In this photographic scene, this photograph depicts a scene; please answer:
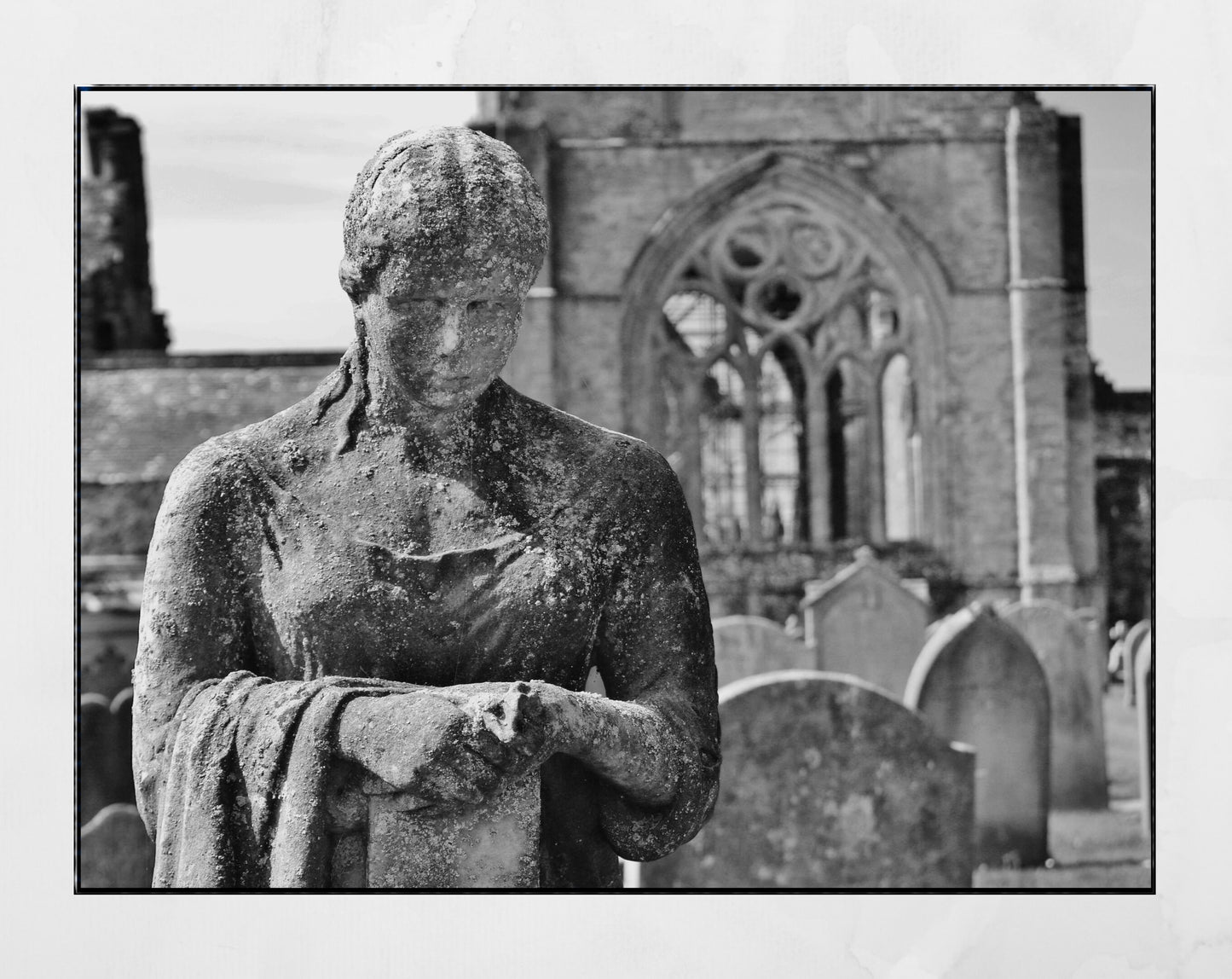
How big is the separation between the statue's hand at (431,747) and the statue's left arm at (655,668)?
174 millimetres

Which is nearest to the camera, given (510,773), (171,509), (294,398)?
(510,773)

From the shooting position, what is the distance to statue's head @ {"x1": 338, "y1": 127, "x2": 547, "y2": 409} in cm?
309

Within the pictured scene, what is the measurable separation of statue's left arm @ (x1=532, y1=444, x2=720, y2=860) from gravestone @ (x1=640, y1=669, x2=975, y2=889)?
6.91 metres

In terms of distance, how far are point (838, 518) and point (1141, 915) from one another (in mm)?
19653

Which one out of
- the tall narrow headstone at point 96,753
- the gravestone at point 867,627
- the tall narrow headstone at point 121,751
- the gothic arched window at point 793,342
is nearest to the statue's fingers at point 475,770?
the tall narrow headstone at point 96,753

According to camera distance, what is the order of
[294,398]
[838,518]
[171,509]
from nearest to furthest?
[171,509]
[294,398]
[838,518]

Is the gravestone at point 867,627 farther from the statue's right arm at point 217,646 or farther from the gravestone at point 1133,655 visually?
the statue's right arm at point 217,646

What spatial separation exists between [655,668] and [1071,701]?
14747 mm

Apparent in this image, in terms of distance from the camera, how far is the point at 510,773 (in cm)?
298

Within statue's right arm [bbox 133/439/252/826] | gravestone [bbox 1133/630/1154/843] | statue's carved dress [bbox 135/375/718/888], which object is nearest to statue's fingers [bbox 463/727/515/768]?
statue's carved dress [bbox 135/375/718/888]

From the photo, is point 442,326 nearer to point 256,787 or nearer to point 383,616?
point 383,616
